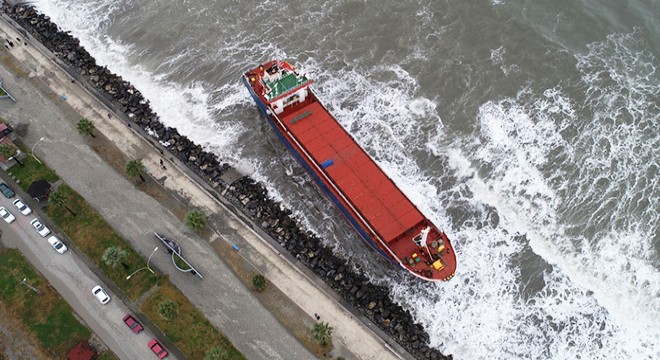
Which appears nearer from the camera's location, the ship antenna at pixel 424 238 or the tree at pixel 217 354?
the tree at pixel 217 354

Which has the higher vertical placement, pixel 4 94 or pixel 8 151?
pixel 4 94

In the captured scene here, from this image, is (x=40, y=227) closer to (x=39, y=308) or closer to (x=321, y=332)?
(x=39, y=308)

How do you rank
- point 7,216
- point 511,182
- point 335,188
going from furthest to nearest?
1. point 511,182
2. point 7,216
3. point 335,188

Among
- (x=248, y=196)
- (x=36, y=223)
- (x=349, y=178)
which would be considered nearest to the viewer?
(x=349, y=178)

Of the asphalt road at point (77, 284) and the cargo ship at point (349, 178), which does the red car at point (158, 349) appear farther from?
the cargo ship at point (349, 178)

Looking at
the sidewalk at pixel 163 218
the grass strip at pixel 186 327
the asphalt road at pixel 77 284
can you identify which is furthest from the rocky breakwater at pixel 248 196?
the asphalt road at pixel 77 284

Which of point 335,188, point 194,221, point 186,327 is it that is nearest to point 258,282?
point 186,327

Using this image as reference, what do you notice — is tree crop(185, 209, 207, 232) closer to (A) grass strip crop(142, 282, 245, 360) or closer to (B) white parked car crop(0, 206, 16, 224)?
(A) grass strip crop(142, 282, 245, 360)

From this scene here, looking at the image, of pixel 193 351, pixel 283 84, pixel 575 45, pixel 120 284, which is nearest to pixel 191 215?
pixel 120 284
